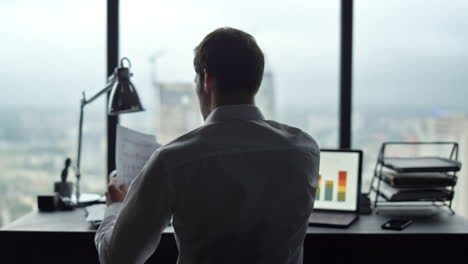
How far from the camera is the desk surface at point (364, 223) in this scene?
1.81 m

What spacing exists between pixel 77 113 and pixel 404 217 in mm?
1596

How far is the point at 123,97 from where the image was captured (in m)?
2.03

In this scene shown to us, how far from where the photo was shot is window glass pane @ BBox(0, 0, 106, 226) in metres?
2.39

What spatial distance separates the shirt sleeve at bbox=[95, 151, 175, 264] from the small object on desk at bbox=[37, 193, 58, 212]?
1050 mm

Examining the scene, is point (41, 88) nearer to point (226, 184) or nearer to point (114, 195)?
point (114, 195)

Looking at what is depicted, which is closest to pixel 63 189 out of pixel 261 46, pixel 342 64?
pixel 261 46

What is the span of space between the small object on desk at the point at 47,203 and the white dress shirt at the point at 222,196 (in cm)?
104

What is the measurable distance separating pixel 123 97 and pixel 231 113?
3.26 ft

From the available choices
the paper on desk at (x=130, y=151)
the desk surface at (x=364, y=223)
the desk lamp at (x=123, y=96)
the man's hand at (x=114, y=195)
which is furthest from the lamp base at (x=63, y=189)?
the man's hand at (x=114, y=195)

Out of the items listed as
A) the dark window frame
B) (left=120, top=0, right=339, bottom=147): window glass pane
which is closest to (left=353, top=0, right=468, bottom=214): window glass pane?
the dark window frame

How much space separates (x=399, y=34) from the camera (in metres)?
2.49

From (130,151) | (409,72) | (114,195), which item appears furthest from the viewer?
(409,72)

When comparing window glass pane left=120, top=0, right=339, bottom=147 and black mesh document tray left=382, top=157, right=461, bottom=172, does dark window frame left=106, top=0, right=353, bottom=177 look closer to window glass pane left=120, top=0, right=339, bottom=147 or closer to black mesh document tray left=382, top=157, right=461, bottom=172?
window glass pane left=120, top=0, right=339, bottom=147

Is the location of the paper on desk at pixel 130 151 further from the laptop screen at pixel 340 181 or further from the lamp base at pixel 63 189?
the laptop screen at pixel 340 181
